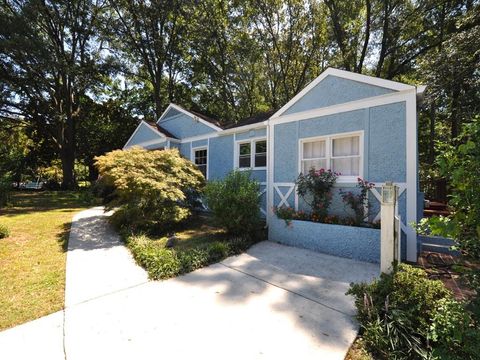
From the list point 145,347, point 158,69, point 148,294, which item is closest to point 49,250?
point 148,294

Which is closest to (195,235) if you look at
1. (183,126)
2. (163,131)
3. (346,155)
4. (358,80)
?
(346,155)

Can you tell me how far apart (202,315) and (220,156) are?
7.91m

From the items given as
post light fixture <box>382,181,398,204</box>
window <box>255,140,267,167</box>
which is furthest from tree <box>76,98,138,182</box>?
post light fixture <box>382,181,398,204</box>

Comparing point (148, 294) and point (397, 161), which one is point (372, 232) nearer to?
point (397, 161)

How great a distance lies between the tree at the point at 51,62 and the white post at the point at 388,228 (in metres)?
20.2

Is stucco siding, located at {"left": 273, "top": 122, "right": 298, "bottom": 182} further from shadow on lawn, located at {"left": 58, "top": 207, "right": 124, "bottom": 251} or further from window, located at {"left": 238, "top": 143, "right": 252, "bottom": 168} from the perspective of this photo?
shadow on lawn, located at {"left": 58, "top": 207, "right": 124, "bottom": 251}

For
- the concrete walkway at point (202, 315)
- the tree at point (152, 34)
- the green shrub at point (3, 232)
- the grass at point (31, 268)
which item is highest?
the tree at point (152, 34)

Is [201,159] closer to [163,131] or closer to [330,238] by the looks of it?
[163,131]

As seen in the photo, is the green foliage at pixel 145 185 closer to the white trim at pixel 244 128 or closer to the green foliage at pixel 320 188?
the white trim at pixel 244 128

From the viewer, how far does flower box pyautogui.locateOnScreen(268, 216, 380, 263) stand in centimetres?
547

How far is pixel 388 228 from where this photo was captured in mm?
3668

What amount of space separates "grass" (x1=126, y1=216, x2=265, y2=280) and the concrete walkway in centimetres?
24

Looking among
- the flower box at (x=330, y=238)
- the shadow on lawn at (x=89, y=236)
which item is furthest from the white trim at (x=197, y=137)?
the flower box at (x=330, y=238)

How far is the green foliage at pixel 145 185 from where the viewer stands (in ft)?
23.4
